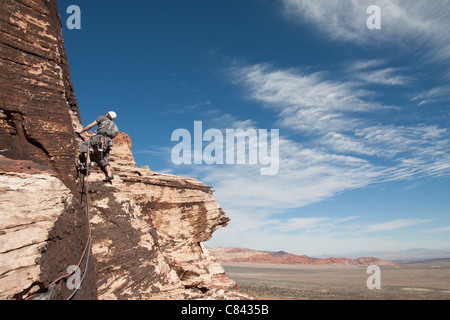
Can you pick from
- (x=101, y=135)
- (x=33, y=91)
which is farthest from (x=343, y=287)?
(x=33, y=91)

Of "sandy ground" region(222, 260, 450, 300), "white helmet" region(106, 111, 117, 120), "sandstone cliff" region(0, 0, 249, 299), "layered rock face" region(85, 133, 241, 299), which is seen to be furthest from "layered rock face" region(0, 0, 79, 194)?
"sandy ground" region(222, 260, 450, 300)

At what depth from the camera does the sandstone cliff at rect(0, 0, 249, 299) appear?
194 inches

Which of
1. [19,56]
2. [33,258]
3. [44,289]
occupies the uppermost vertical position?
[19,56]

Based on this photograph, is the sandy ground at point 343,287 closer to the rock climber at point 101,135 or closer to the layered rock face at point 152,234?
the layered rock face at point 152,234

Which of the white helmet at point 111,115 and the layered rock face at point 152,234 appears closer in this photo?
the layered rock face at point 152,234

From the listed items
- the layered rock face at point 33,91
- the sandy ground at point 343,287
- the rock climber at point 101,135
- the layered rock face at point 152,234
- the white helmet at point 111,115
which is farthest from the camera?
the sandy ground at point 343,287

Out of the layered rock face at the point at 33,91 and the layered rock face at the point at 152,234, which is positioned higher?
the layered rock face at the point at 33,91

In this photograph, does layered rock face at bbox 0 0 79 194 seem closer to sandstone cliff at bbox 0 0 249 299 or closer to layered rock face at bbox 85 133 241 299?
sandstone cliff at bbox 0 0 249 299

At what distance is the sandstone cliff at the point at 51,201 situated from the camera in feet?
16.2

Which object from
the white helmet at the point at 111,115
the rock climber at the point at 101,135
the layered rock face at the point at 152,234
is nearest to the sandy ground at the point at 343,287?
the layered rock face at the point at 152,234
